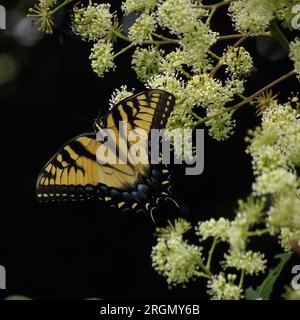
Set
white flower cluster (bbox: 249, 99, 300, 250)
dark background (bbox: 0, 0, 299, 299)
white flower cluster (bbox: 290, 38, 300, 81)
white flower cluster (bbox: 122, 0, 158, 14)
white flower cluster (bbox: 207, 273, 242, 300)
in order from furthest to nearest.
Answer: dark background (bbox: 0, 0, 299, 299) < white flower cluster (bbox: 122, 0, 158, 14) < white flower cluster (bbox: 290, 38, 300, 81) < white flower cluster (bbox: 207, 273, 242, 300) < white flower cluster (bbox: 249, 99, 300, 250)

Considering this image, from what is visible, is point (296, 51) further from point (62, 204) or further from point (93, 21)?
point (62, 204)

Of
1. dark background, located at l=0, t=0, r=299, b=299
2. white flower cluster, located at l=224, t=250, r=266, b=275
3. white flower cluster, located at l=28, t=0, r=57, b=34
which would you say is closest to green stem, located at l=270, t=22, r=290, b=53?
white flower cluster, located at l=224, t=250, r=266, b=275

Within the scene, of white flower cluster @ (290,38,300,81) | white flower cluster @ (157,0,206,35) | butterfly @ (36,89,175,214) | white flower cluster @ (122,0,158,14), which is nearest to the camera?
white flower cluster @ (290,38,300,81)

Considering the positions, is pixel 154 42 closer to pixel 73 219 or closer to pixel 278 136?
pixel 278 136

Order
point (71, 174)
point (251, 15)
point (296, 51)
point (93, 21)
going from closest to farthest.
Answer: point (296, 51)
point (251, 15)
point (93, 21)
point (71, 174)

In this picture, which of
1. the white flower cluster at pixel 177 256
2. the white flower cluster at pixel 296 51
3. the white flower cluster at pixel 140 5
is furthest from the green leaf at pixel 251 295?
the white flower cluster at pixel 140 5

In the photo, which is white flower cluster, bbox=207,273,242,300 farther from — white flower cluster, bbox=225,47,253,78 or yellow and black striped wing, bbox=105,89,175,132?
white flower cluster, bbox=225,47,253,78

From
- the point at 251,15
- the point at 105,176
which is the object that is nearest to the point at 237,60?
the point at 251,15
